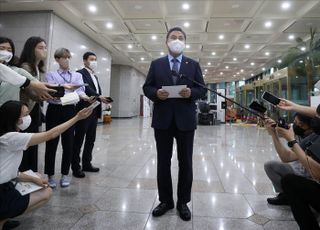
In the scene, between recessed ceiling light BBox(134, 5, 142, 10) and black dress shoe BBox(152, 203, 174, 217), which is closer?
black dress shoe BBox(152, 203, 174, 217)

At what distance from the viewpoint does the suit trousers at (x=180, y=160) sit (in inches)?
78.6

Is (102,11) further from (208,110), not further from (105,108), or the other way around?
(208,110)

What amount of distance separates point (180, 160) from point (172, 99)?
→ 0.55m

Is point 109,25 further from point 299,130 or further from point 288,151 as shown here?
point 288,151

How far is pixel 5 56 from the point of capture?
1897 mm

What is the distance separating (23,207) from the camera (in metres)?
1.45

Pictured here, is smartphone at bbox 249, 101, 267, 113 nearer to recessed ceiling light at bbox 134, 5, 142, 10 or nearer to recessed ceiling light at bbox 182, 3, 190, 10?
recessed ceiling light at bbox 182, 3, 190, 10

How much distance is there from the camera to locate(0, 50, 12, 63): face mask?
1874 millimetres

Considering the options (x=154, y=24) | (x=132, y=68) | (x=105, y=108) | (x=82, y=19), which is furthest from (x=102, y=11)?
(x=132, y=68)

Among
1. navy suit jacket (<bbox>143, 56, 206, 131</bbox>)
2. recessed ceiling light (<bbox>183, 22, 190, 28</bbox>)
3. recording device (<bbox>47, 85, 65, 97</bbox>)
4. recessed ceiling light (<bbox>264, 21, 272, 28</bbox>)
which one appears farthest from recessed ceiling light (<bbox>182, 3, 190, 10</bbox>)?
recording device (<bbox>47, 85, 65, 97</bbox>)

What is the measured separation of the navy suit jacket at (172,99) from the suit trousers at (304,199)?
0.85 metres

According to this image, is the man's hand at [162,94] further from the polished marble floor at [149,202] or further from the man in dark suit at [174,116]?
the polished marble floor at [149,202]

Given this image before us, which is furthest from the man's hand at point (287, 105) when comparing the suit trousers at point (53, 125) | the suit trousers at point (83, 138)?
the suit trousers at point (83, 138)

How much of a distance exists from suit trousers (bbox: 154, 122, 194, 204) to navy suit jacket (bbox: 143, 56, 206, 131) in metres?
0.08
